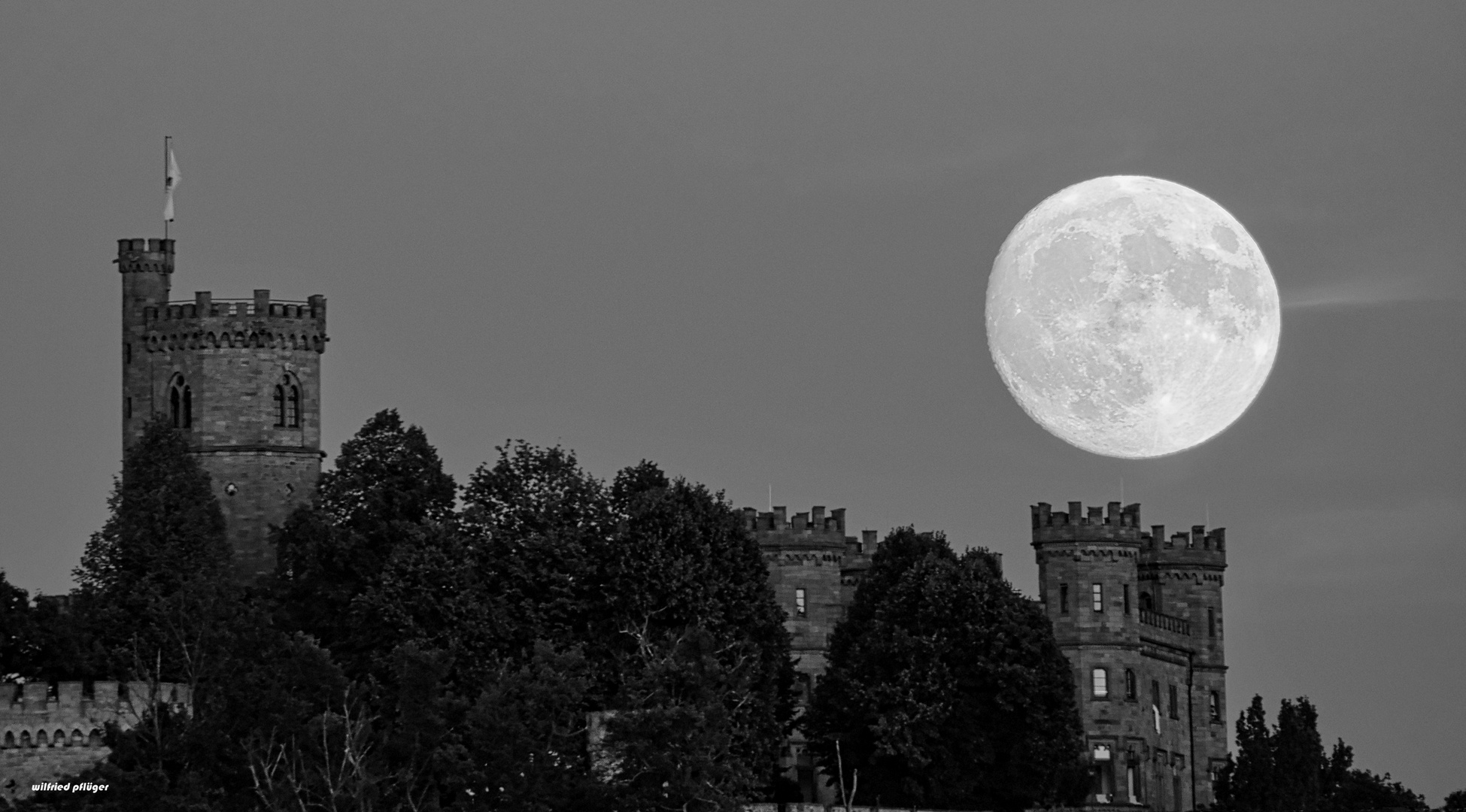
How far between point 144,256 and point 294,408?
850 centimetres

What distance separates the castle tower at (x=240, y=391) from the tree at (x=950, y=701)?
20.3 meters

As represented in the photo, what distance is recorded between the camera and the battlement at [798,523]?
14550 cm

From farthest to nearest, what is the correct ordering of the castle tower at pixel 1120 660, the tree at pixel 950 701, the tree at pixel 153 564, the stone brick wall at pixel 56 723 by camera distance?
the castle tower at pixel 1120 660, the tree at pixel 950 701, the tree at pixel 153 564, the stone brick wall at pixel 56 723

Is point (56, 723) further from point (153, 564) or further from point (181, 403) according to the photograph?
point (181, 403)

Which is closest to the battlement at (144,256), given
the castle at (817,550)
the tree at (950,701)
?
the castle at (817,550)

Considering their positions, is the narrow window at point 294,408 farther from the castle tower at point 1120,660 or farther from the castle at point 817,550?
the castle tower at point 1120,660

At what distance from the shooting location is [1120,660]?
475 feet

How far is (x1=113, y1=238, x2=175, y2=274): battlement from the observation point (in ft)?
463

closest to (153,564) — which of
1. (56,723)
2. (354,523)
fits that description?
(354,523)

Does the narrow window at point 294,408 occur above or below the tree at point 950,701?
above

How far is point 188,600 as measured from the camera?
12350 cm

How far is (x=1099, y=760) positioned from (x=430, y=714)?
38.7m

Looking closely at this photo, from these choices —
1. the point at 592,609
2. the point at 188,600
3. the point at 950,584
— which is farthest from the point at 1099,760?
the point at 188,600

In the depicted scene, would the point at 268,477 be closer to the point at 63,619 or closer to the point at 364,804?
the point at 63,619
